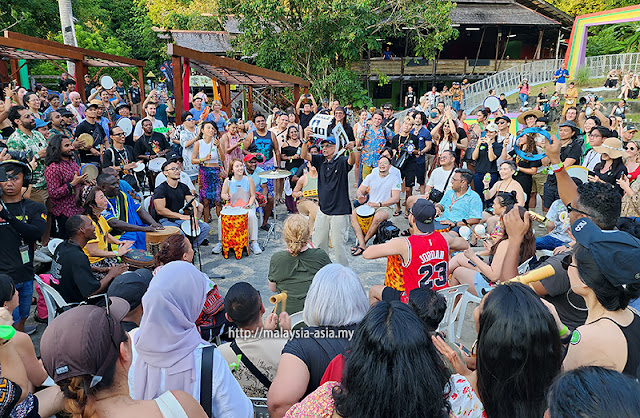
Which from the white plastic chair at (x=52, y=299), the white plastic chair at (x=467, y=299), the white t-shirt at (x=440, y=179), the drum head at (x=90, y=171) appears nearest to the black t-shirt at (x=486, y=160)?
the white t-shirt at (x=440, y=179)

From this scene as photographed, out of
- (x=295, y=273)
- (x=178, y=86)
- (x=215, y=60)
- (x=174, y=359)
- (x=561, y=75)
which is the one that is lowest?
(x=295, y=273)

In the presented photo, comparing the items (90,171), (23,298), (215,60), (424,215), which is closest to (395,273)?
(424,215)

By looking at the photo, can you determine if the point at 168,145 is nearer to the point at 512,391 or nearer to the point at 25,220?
the point at 25,220

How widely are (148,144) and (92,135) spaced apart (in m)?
0.92

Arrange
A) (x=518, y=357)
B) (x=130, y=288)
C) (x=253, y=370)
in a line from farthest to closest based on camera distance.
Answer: (x=130, y=288) < (x=253, y=370) < (x=518, y=357)

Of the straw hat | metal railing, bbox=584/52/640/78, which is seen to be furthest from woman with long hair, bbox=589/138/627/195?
metal railing, bbox=584/52/640/78

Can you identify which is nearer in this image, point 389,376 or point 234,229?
point 389,376

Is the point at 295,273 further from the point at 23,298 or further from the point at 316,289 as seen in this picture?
the point at 23,298

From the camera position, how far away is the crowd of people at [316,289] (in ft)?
4.90

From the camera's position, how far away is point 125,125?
7551 millimetres

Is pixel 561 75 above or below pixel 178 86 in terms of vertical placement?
above

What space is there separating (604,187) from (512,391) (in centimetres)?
203

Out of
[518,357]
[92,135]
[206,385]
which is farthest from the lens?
[92,135]

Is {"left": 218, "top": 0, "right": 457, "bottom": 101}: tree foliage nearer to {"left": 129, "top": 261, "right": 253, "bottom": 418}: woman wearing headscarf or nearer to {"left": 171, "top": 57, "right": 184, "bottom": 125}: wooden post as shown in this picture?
{"left": 171, "top": 57, "right": 184, "bottom": 125}: wooden post
